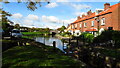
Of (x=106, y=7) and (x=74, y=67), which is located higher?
(x=106, y=7)

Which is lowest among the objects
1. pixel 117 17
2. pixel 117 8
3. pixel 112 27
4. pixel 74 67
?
pixel 74 67

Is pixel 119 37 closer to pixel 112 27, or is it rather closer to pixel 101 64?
pixel 101 64

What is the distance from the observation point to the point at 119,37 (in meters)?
19.2

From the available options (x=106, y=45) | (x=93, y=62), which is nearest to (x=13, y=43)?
(x=93, y=62)

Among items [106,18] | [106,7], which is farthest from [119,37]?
[106,7]

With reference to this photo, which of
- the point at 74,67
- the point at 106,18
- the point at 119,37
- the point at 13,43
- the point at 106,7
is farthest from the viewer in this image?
the point at 106,7

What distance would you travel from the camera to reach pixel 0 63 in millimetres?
7477

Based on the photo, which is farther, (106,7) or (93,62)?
(106,7)

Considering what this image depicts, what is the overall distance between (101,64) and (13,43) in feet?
34.0

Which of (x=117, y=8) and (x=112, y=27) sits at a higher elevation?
(x=117, y=8)

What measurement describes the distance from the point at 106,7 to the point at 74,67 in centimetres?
3369

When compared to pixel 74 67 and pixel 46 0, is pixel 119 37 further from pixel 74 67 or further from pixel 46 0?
pixel 74 67

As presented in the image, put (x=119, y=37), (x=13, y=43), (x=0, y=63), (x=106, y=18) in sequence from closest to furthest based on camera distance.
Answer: (x=0, y=63) < (x=13, y=43) < (x=119, y=37) < (x=106, y=18)

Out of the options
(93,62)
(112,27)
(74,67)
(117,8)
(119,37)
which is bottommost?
(93,62)
